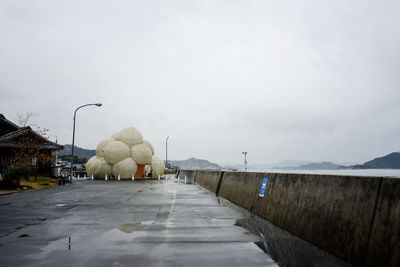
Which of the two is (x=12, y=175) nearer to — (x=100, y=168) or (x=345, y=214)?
(x=345, y=214)

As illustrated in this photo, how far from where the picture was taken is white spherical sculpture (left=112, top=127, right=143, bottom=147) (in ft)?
152

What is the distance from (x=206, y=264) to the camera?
431 cm

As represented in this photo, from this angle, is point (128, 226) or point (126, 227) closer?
point (126, 227)

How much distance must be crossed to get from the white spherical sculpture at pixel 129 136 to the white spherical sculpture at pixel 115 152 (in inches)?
53.8

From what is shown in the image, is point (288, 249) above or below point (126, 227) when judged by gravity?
above

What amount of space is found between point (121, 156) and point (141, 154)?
2.84 m

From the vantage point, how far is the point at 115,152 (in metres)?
44.1

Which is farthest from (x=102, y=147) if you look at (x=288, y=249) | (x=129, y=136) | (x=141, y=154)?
(x=288, y=249)

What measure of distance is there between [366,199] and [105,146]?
44.4 metres

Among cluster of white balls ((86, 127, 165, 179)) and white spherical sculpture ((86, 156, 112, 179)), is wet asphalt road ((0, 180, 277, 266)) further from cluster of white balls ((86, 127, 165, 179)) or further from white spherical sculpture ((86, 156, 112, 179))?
white spherical sculpture ((86, 156, 112, 179))

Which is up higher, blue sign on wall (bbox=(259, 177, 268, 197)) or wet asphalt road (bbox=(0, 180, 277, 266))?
blue sign on wall (bbox=(259, 177, 268, 197))

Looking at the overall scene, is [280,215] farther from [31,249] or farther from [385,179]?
[31,249]

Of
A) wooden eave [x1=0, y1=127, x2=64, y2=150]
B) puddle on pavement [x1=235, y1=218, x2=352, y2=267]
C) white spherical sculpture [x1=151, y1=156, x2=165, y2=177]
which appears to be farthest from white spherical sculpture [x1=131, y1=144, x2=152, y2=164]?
puddle on pavement [x1=235, y1=218, x2=352, y2=267]

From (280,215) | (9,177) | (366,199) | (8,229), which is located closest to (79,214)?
(8,229)
